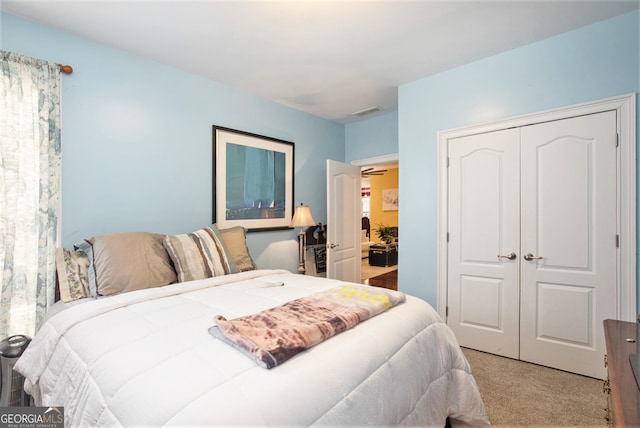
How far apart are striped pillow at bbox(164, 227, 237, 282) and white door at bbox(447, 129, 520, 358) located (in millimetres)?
2115

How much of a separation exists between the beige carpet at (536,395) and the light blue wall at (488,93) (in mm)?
812

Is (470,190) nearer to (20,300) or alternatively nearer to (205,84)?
(205,84)

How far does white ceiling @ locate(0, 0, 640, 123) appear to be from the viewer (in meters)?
1.95

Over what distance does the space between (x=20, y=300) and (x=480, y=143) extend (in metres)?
3.72

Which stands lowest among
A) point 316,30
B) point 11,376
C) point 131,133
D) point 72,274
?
point 11,376

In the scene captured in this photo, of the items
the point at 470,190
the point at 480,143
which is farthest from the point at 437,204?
the point at 480,143

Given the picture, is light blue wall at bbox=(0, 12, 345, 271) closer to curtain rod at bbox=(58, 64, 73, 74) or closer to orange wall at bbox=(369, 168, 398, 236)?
curtain rod at bbox=(58, 64, 73, 74)

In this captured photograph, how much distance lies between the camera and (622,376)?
37.9 inches

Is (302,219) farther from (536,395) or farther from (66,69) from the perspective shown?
(536,395)

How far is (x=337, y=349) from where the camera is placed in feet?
3.76

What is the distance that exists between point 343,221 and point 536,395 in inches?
101

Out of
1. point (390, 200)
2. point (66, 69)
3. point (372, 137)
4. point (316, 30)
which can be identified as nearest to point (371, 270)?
point (390, 200)

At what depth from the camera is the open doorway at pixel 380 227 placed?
6502 mm

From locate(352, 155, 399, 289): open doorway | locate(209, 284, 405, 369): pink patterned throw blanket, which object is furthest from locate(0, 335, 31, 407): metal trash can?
locate(352, 155, 399, 289): open doorway
